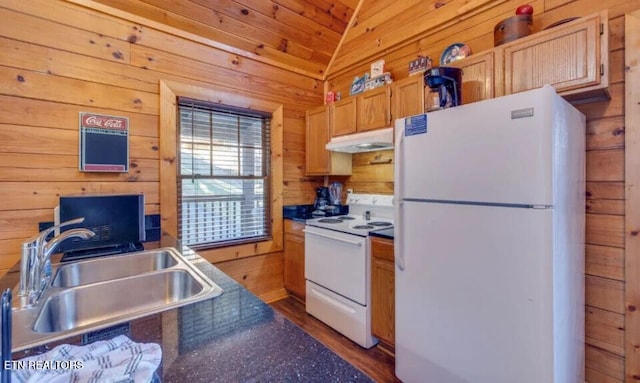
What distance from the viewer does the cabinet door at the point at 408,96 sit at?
2090mm

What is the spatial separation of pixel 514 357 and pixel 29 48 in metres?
3.19

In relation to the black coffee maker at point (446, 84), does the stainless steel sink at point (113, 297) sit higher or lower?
lower

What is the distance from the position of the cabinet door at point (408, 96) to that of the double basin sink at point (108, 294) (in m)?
1.77

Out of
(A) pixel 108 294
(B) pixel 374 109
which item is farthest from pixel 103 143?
(B) pixel 374 109

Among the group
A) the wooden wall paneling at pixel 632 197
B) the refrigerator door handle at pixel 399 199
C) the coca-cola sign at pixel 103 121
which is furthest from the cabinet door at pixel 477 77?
the coca-cola sign at pixel 103 121

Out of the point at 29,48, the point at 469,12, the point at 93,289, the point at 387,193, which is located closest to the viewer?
the point at 93,289

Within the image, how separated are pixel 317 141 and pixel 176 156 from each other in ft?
4.35

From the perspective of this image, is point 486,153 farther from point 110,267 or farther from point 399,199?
point 110,267

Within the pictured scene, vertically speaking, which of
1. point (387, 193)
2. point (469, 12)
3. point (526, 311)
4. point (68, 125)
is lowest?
point (526, 311)

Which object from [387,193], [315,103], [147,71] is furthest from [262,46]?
[387,193]

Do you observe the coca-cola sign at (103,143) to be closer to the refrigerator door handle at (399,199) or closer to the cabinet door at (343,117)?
the cabinet door at (343,117)

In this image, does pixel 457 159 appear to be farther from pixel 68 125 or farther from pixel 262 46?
pixel 68 125

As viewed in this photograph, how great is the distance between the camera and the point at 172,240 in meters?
1.97

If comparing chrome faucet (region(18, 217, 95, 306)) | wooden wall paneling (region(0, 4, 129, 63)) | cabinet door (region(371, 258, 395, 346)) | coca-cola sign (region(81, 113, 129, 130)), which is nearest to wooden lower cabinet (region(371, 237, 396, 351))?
cabinet door (region(371, 258, 395, 346))
